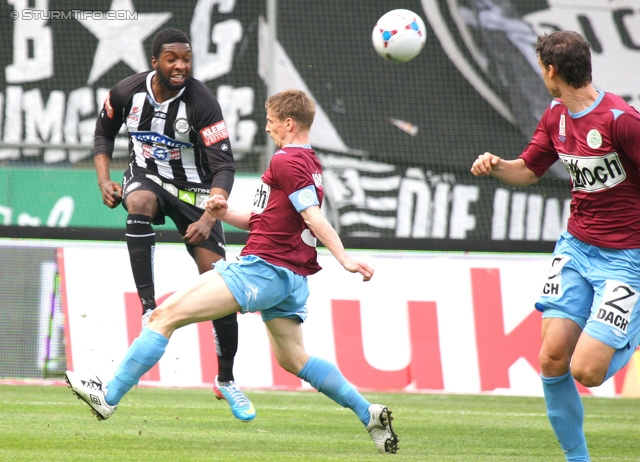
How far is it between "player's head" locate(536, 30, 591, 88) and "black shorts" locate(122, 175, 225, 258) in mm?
2759

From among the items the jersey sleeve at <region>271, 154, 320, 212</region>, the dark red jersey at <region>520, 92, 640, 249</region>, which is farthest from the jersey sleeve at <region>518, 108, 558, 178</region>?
the jersey sleeve at <region>271, 154, 320, 212</region>

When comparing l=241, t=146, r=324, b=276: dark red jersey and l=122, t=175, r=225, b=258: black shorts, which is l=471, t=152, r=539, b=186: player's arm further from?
l=122, t=175, r=225, b=258: black shorts

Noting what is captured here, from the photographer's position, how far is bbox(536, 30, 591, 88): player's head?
4605mm

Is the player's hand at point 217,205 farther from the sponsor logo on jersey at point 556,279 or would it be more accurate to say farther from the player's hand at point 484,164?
the sponsor logo on jersey at point 556,279

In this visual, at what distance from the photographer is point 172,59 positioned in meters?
6.44

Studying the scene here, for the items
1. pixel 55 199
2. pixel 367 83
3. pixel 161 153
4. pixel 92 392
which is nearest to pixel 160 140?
pixel 161 153

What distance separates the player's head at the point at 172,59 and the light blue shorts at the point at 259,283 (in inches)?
68.8

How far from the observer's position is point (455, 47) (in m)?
13.9

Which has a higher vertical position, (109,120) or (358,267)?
(109,120)

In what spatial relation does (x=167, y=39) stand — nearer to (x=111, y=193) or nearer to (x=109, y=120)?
(x=109, y=120)

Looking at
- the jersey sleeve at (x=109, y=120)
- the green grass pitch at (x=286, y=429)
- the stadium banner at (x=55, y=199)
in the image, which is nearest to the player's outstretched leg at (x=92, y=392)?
the green grass pitch at (x=286, y=429)

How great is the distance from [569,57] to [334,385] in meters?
2.05

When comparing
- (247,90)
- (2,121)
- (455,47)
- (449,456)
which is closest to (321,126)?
(247,90)

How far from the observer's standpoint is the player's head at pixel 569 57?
181 inches
